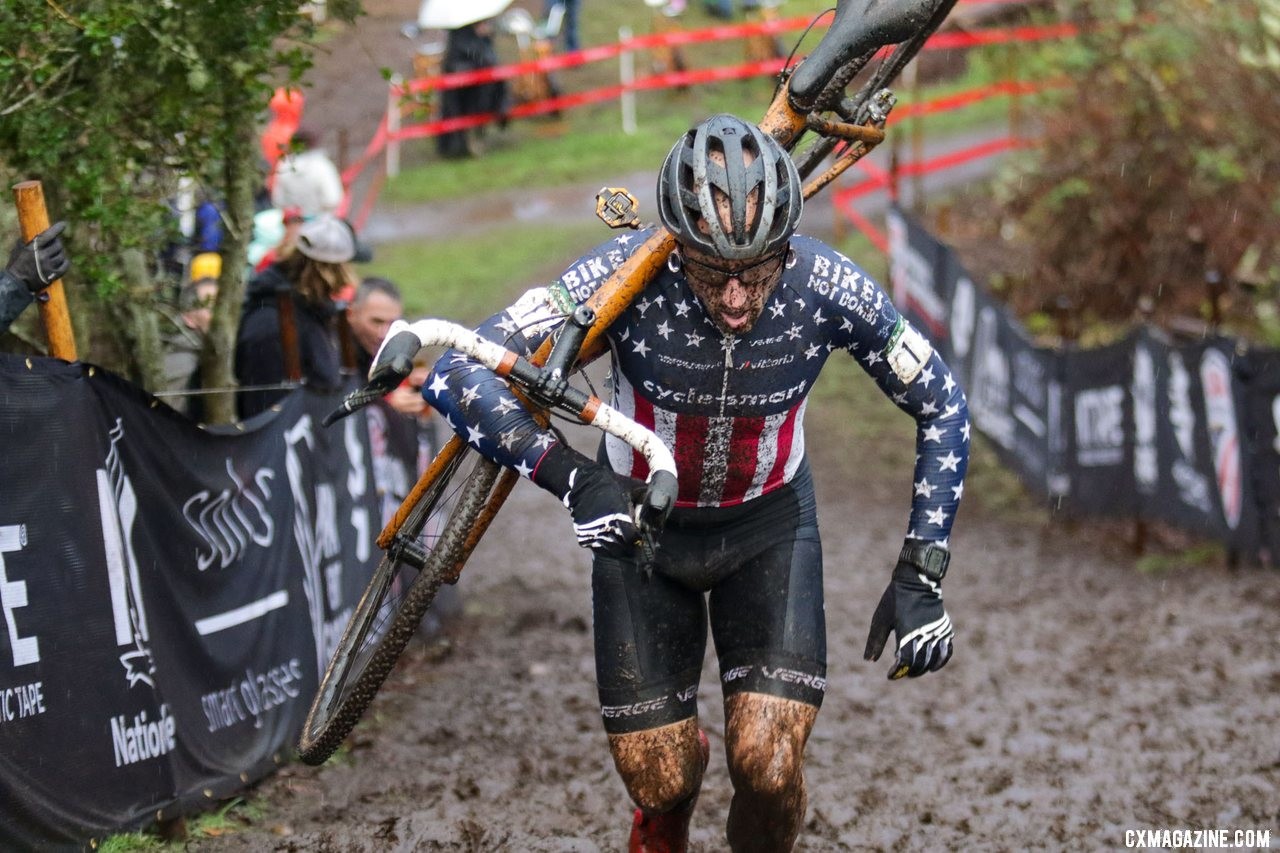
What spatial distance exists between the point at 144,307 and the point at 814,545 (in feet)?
11.5

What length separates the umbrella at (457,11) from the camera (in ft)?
62.5

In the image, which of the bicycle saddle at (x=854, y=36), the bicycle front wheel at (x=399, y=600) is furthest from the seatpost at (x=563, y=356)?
the bicycle saddle at (x=854, y=36)

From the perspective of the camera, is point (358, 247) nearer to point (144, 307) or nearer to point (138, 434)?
point (144, 307)

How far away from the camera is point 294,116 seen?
1254 centimetres

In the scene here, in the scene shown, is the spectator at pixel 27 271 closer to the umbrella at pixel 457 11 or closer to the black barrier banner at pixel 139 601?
the black barrier banner at pixel 139 601

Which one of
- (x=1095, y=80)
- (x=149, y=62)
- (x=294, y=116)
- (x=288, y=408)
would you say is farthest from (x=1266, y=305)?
(x=149, y=62)

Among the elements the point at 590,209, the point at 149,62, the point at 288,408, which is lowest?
the point at 590,209

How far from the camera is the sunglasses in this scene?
446 centimetres

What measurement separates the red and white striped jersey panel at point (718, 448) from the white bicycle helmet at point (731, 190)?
65cm

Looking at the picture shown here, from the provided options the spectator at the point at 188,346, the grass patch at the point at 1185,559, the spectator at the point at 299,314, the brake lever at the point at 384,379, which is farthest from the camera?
the grass patch at the point at 1185,559

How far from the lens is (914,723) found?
26.5 ft

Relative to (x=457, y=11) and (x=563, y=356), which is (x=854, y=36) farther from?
(x=457, y=11)

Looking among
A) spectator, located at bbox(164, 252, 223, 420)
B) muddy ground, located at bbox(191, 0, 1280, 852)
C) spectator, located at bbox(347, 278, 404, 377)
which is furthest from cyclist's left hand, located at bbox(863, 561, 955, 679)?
spectator, located at bbox(347, 278, 404, 377)

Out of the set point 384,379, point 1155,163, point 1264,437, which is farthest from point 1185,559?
point 384,379
